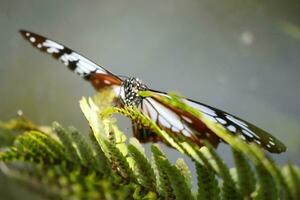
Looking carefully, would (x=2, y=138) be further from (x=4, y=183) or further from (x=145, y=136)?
(x=145, y=136)

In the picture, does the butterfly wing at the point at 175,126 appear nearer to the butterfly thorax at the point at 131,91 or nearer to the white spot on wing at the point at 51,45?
the butterfly thorax at the point at 131,91

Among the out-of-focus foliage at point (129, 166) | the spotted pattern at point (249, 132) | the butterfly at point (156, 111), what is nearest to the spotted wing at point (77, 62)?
the butterfly at point (156, 111)

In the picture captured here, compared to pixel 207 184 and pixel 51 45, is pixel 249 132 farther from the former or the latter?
pixel 51 45


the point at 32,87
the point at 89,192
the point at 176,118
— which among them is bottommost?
the point at 89,192

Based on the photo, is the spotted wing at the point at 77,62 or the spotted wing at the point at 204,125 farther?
the spotted wing at the point at 77,62

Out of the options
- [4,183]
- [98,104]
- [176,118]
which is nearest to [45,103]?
[176,118]

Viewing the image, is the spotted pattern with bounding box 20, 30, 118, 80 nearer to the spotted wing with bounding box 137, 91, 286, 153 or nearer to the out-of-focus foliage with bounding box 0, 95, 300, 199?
the spotted wing with bounding box 137, 91, 286, 153

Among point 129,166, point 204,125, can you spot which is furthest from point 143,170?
point 204,125

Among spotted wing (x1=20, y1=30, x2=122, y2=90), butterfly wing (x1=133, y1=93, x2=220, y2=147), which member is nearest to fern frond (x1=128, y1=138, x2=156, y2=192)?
butterfly wing (x1=133, y1=93, x2=220, y2=147)
